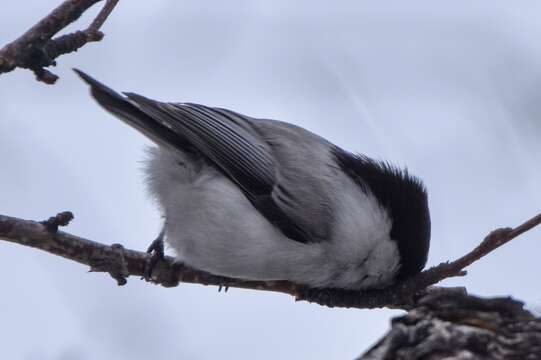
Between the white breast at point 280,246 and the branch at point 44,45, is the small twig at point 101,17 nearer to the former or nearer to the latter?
the branch at point 44,45

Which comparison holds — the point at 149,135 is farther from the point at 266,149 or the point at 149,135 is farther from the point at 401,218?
the point at 401,218

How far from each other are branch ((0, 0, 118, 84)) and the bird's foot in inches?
31.6

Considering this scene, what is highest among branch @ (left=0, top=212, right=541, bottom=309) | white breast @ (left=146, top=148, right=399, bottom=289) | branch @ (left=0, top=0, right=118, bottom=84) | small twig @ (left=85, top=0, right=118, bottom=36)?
small twig @ (left=85, top=0, right=118, bottom=36)

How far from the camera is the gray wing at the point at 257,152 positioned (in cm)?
266

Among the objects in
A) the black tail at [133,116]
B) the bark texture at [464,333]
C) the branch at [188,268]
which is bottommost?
the bark texture at [464,333]

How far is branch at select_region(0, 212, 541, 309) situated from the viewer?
2.18 m

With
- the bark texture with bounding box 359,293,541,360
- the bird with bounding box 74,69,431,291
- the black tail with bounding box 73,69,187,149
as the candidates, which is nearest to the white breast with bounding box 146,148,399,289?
the bird with bounding box 74,69,431,291

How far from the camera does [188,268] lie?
2807 mm

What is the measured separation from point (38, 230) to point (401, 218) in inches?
42.3

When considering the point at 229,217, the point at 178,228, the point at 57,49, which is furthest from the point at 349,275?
the point at 57,49

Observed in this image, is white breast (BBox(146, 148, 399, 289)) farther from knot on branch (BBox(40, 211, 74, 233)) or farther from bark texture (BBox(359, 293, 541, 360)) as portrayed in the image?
bark texture (BBox(359, 293, 541, 360))

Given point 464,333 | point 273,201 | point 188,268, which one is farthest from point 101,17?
point 464,333

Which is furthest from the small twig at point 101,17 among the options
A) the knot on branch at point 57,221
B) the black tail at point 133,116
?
the knot on branch at point 57,221

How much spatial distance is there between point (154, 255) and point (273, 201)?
461 millimetres
